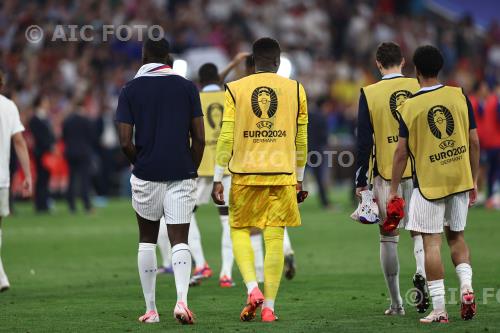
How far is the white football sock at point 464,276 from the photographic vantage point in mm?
9891

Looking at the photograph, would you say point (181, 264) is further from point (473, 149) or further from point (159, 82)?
point (473, 149)

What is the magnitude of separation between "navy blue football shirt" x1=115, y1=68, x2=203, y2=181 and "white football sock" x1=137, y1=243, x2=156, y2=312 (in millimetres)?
624

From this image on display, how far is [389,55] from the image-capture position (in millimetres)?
10719

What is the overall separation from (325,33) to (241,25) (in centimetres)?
328

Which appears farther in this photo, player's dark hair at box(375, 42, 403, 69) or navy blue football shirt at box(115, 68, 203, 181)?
player's dark hair at box(375, 42, 403, 69)

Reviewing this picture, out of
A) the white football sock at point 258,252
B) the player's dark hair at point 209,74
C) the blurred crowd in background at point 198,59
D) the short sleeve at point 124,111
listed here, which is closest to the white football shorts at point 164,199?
the short sleeve at point 124,111

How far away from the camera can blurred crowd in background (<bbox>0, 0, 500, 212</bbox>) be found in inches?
1031

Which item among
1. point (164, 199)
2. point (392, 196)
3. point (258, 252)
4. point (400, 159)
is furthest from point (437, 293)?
point (258, 252)

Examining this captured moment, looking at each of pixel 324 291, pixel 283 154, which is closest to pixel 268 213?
pixel 283 154

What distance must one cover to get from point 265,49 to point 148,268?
87.2 inches

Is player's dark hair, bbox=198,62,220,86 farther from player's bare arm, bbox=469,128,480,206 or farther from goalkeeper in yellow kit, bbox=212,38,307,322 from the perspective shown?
player's bare arm, bbox=469,128,480,206

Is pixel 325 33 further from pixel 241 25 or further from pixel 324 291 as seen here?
pixel 324 291

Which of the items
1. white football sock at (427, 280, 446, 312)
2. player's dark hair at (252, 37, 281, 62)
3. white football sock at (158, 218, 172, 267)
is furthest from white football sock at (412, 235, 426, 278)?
white football sock at (158, 218, 172, 267)

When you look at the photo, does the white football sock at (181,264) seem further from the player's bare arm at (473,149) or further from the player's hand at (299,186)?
the player's bare arm at (473,149)
